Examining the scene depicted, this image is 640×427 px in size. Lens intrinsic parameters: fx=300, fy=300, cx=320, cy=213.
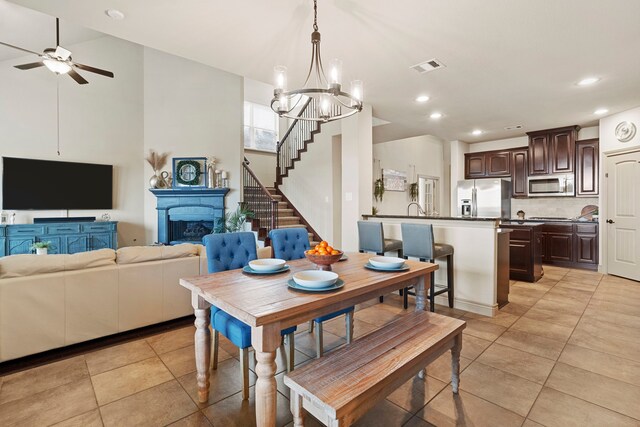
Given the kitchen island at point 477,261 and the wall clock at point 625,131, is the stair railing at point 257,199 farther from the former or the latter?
the wall clock at point 625,131

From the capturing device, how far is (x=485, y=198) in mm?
6543

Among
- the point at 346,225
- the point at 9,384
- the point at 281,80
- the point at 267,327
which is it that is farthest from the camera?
the point at 346,225

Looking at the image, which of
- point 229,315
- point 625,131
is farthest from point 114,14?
point 625,131

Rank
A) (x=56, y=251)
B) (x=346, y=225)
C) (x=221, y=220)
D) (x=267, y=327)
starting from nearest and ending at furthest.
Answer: (x=267, y=327) → (x=346, y=225) → (x=56, y=251) → (x=221, y=220)

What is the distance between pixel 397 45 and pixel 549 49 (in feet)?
4.79

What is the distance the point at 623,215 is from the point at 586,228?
0.60 metres

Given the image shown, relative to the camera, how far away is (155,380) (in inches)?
82.6

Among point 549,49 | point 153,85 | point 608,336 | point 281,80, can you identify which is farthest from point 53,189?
point 608,336

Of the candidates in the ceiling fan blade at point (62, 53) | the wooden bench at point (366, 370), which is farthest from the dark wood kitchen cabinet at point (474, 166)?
the ceiling fan blade at point (62, 53)

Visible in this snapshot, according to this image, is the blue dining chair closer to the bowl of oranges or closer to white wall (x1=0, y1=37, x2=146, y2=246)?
the bowl of oranges

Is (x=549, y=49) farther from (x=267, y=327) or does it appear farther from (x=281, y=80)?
(x=267, y=327)

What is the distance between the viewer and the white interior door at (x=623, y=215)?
4.76 meters

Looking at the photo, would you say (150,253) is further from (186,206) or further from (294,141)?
(294,141)

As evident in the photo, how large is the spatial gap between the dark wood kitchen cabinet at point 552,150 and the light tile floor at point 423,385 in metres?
3.78
